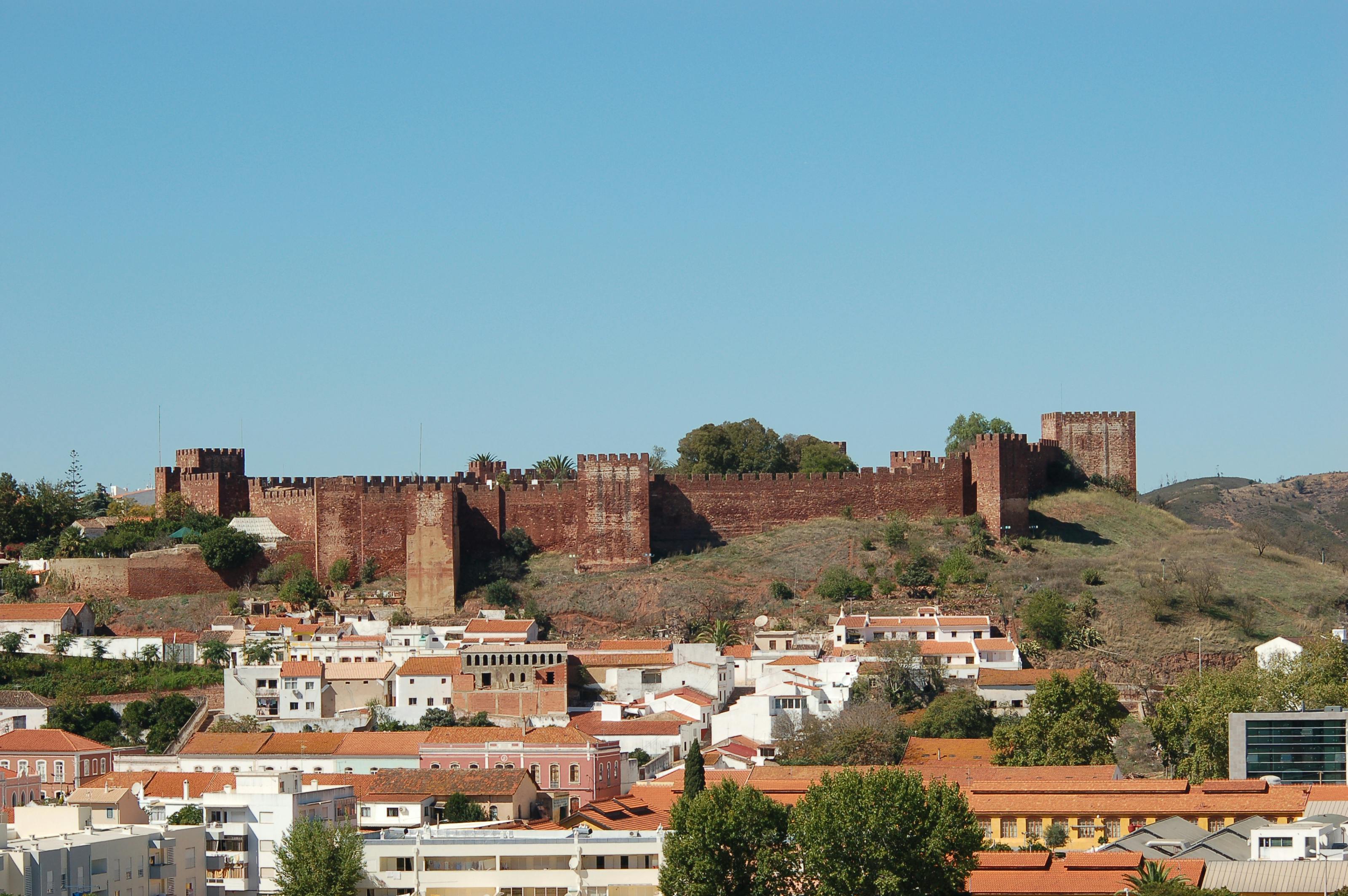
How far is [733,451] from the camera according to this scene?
65.6 m

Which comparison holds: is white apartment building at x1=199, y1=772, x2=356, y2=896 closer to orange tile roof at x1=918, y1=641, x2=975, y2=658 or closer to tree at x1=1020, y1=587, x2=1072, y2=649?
orange tile roof at x1=918, y1=641, x2=975, y2=658

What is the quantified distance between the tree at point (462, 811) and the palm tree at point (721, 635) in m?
14.0

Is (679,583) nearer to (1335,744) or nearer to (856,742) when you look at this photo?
(856,742)

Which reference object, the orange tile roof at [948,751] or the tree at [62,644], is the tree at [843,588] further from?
the tree at [62,644]

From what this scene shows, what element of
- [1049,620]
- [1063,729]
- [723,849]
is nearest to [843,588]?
[1049,620]

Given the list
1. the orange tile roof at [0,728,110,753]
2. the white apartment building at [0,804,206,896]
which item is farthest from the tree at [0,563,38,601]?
the white apartment building at [0,804,206,896]

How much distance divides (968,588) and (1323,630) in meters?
8.46

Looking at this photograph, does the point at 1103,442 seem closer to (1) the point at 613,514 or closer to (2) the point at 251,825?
(1) the point at 613,514

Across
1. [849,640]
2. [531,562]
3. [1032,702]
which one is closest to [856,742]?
[1032,702]

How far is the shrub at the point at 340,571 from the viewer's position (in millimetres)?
56156

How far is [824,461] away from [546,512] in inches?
424

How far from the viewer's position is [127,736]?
48188mm

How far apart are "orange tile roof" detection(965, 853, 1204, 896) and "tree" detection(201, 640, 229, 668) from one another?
24059 millimetres

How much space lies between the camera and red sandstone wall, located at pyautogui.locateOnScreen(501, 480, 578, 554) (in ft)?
186
